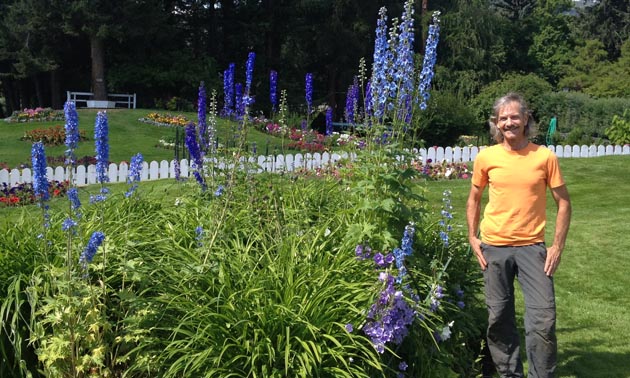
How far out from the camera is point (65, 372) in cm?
306

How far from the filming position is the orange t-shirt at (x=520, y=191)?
353 cm

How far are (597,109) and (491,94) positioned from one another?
5.06 meters

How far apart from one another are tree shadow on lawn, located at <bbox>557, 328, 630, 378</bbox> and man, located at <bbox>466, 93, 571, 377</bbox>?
2.68 ft

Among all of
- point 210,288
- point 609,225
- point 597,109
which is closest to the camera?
point 210,288

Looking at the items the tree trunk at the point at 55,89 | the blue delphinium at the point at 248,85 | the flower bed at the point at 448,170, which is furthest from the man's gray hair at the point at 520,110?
the tree trunk at the point at 55,89

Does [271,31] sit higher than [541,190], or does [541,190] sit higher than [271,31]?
[271,31]

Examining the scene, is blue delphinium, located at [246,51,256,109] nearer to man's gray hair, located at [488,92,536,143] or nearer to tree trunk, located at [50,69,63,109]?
man's gray hair, located at [488,92,536,143]

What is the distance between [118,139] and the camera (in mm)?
18641

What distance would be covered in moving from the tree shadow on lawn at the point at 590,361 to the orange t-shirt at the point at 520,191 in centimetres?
129

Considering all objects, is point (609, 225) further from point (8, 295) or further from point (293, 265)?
point (8, 295)

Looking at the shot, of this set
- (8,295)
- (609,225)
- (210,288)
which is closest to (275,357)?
(210,288)

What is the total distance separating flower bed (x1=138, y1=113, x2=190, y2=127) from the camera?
2188 centimetres

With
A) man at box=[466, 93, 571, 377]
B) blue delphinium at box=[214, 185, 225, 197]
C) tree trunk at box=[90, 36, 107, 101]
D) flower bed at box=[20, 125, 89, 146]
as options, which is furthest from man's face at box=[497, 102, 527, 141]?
tree trunk at box=[90, 36, 107, 101]

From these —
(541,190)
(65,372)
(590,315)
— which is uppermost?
(541,190)
